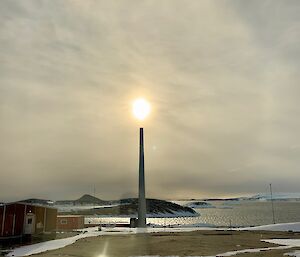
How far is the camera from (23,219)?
159ft

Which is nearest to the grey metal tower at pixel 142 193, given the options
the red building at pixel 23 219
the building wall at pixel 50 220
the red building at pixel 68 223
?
the red building at pixel 68 223

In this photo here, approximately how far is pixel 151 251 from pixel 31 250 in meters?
12.4

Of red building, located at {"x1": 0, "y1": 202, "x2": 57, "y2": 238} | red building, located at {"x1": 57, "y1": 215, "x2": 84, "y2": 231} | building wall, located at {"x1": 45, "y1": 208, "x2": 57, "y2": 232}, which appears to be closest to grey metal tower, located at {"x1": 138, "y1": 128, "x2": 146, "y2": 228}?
red building, located at {"x1": 57, "y1": 215, "x2": 84, "y2": 231}

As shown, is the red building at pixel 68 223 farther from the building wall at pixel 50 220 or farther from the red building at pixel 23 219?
the red building at pixel 23 219

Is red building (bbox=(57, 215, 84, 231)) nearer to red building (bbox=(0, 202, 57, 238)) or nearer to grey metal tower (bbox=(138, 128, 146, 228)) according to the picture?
red building (bbox=(0, 202, 57, 238))

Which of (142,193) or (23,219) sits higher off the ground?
(142,193)

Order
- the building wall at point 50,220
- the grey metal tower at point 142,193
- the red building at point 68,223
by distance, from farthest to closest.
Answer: the grey metal tower at point 142,193, the red building at point 68,223, the building wall at point 50,220

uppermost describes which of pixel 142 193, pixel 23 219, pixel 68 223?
pixel 142 193

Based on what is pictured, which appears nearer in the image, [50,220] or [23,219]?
[23,219]

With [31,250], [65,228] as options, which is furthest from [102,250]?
[65,228]

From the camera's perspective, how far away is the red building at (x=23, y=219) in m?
45.6

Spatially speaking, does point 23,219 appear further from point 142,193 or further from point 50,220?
point 142,193

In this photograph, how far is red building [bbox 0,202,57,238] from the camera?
45594mm

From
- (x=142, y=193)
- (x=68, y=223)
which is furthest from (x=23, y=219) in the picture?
(x=142, y=193)
